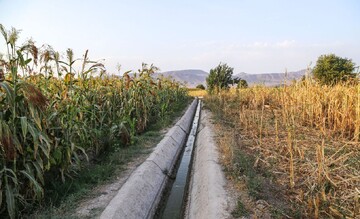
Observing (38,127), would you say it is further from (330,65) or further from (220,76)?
(330,65)

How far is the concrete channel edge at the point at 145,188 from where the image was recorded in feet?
12.1

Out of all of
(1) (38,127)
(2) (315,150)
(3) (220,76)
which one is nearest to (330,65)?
(3) (220,76)

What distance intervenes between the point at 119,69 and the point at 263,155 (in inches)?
170

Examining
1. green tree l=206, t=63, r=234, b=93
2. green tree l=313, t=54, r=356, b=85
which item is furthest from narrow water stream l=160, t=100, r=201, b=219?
green tree l=313, t=54, r=356, b=85

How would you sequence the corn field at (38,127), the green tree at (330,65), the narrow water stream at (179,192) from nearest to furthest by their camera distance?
the corn field at (38,127) → the narrow water stream at (179,192) → the green tree at (330,65)

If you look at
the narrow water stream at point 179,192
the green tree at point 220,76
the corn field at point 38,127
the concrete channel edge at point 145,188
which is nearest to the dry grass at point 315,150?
the narrow water stream at point 179,192

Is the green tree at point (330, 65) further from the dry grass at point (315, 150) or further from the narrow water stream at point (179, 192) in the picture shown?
the narrow water stream at point (179, 192)

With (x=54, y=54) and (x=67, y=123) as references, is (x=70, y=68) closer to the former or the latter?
(x=54, y=54)

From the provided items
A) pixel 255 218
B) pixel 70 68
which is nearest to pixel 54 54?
pixel 70 68

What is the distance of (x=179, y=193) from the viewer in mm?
5414

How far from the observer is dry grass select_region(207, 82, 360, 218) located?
3381 millimetres

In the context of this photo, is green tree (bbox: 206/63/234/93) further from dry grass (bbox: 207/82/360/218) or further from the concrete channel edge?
the concrete channel edge

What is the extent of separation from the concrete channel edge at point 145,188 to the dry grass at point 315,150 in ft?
4.21

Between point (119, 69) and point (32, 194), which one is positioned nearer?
point (32, 194)
